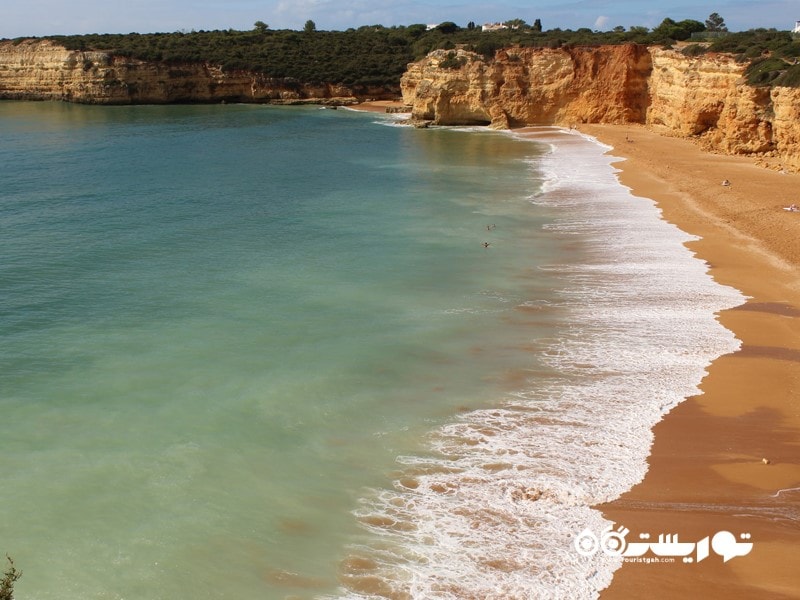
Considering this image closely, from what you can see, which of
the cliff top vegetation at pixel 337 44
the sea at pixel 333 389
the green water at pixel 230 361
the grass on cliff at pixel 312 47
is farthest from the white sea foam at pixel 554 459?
the grass on cliff at pixel 312 47

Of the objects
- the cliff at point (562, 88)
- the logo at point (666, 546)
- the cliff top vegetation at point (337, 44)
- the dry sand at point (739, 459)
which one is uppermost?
the cliff top vegetation at point (337, 44)

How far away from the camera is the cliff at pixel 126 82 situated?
78750 mm

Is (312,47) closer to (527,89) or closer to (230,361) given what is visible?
(527,89)

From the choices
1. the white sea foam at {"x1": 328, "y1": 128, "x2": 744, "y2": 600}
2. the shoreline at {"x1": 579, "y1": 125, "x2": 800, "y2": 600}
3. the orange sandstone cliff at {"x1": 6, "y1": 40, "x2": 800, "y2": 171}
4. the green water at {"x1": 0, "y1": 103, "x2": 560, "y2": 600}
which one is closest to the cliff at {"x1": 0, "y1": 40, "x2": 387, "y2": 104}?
the orange sandstone cliff at {"x1": 6, "y1": 40, "x2": 800, "y2": 171}

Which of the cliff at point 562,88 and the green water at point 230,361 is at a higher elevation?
the cliff at point 562,88

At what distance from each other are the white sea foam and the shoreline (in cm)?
29

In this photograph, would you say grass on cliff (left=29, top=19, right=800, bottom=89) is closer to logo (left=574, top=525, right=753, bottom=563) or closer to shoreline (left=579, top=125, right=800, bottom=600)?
shoreline (left=579, top=125, right=800, bottom=600)

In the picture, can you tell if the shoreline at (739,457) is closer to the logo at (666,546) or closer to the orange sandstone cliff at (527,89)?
the logo at (666,546)

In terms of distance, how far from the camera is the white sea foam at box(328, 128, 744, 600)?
27.6 ft

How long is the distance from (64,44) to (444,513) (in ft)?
285

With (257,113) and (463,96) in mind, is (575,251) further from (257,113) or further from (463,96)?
(257,113)

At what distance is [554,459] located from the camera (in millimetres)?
10594

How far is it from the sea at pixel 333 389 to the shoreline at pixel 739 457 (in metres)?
0.38

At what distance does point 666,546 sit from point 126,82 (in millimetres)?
81317
